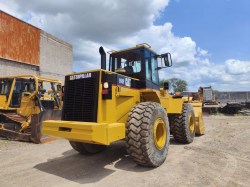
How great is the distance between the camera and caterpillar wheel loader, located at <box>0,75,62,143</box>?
8594 millimetres

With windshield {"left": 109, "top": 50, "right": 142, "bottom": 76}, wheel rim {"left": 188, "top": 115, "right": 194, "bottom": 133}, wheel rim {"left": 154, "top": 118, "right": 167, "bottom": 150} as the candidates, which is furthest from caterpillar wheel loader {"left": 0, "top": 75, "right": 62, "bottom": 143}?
wheel rim {"left": 188, "top": 115, "right": 194, "bottom": 133}

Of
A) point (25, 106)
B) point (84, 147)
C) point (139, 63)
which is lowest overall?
point (84, 147)

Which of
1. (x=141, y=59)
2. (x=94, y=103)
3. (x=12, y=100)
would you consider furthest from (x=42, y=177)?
(x=12, y=100)

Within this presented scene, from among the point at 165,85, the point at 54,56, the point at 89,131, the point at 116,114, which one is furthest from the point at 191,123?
the point at 54,56

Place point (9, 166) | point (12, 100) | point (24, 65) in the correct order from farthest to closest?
Answer: 1. point (24, 65)
2. point (12, 100)
3. point (9, 166)

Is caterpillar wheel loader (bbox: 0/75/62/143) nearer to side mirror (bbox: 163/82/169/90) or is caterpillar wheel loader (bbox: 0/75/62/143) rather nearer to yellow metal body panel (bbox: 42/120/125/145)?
yellow metal body panel (bbox: 42/120/125/145)

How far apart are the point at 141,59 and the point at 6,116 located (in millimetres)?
5874

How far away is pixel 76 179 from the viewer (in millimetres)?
4801

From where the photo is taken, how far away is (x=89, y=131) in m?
4.49

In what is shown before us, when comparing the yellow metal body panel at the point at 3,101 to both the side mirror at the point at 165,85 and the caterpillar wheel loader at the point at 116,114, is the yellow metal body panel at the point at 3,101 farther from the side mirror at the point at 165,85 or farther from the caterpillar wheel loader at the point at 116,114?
the side mirror at the point at 165,85

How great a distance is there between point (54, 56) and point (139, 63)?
747 inches

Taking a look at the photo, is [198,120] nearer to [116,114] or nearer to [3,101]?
[116,114]

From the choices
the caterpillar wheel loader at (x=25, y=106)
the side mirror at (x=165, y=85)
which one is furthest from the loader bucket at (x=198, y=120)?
the caterpillar wheel loader at (x=25, y=106)

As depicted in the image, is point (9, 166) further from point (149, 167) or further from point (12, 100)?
point (12, 100)
